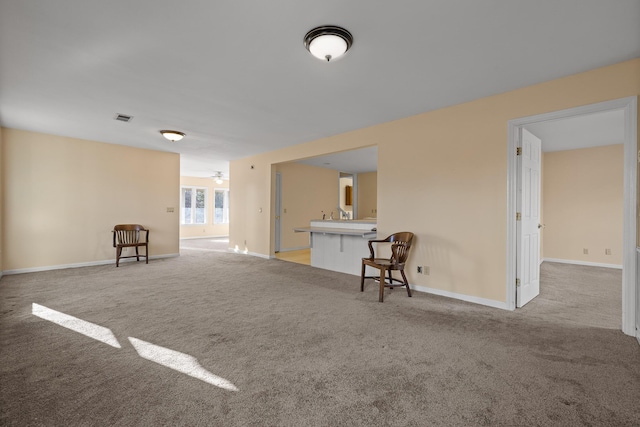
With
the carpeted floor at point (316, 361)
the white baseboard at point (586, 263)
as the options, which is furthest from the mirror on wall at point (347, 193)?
the carpeted floor at point (316, 361)

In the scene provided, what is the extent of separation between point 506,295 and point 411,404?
2.35m

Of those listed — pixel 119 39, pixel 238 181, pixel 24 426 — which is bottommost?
pixel 24 426

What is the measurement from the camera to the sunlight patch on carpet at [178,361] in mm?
1904

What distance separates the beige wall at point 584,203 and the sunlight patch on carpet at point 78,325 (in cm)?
843

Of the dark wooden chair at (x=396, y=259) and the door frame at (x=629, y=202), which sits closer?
the door frame at (x=629, y=202)

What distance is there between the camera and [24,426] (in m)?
1.49

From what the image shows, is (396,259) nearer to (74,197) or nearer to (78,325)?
(78,325)

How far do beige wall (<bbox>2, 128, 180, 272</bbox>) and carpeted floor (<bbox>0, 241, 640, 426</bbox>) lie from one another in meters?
2.06

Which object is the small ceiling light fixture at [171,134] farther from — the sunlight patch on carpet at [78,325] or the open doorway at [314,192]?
the sunlight patch on carpet at [78,325]

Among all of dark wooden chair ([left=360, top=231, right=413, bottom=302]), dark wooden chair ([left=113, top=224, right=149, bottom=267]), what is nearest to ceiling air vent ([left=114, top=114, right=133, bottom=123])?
dark wooden chair ([left=113, top=224, right=149, bottom=267])

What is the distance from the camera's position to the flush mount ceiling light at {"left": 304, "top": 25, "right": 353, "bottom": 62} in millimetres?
2193

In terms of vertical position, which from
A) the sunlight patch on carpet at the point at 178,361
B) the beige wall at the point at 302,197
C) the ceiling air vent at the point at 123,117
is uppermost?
the ceiling air vent at the point at 123,117

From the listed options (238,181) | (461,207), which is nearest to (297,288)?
(461,207)

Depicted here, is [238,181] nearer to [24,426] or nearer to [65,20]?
[65,20]
